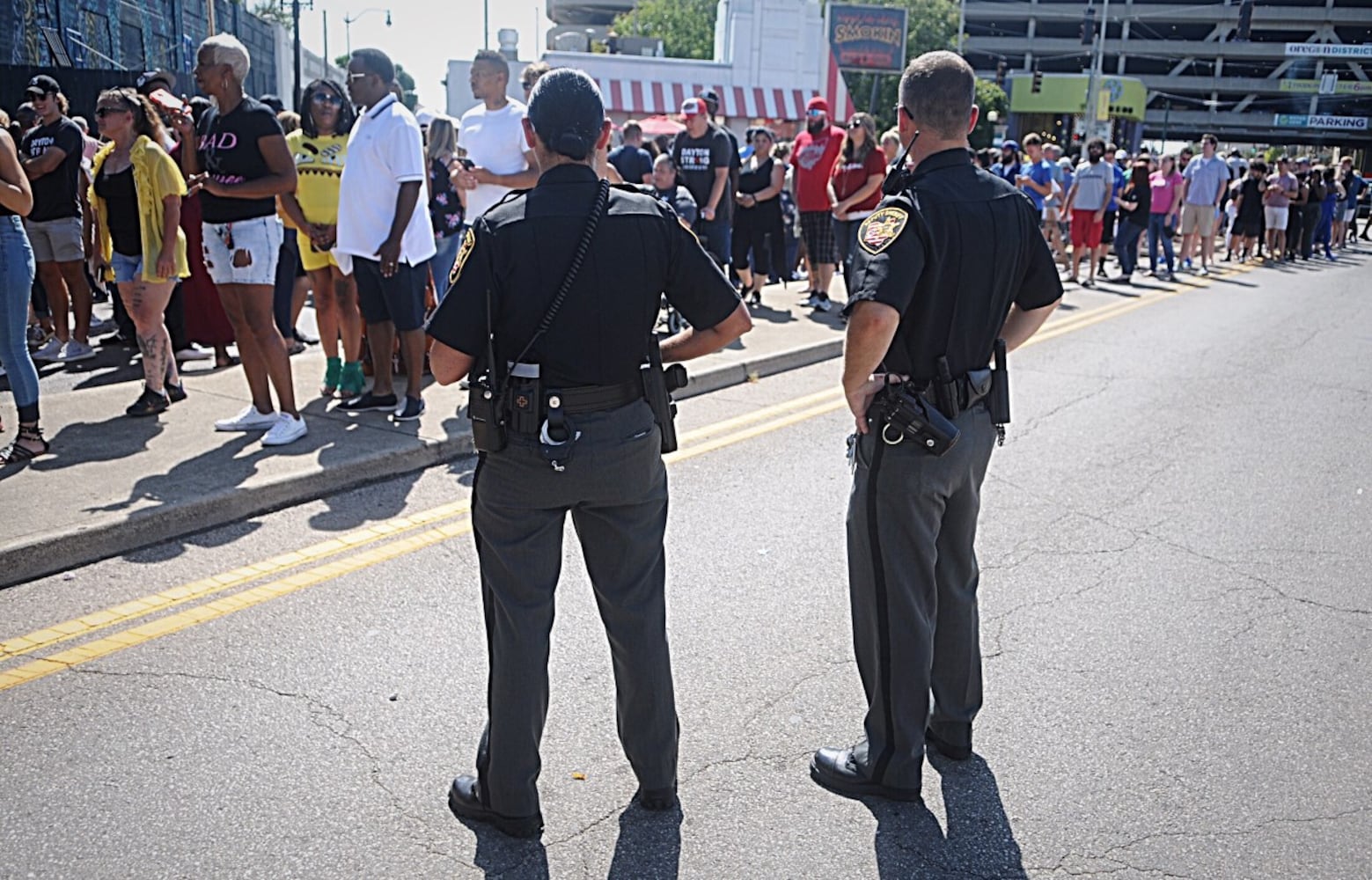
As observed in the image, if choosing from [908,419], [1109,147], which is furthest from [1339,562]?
[1109,147]

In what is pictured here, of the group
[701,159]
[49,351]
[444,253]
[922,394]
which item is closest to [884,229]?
[922,394]

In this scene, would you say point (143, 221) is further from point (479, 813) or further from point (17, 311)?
point (479, 813)

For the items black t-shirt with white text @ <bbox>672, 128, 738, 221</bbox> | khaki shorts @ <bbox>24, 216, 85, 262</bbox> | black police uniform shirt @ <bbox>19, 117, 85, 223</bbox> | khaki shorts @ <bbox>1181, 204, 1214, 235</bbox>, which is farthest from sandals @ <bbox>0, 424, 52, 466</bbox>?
khaki shorts @ <bbox>1181, 204, 1214, 235</bbox>

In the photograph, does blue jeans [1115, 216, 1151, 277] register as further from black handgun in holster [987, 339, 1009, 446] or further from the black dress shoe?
the black dress shoe

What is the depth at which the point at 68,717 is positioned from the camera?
3711 millimetres

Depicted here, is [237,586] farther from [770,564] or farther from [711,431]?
[711,431]

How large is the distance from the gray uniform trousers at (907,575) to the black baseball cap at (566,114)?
1.12 meters

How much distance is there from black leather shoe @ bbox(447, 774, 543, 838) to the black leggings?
382 inches

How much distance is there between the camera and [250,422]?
6.80 metres

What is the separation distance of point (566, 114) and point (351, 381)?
5.15 meters

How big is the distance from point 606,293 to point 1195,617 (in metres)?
3.17

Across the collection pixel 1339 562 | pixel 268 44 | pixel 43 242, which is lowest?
pixel 1339 562

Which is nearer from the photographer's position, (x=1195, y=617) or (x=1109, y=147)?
(x=1195, y=617)

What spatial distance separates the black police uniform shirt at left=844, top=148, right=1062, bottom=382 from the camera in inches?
120
